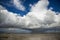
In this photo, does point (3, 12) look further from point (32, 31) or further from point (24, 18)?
point (32, 31)

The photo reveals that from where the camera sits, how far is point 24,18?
1.56m

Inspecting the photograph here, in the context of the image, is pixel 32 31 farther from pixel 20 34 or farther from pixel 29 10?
pixel 29 10

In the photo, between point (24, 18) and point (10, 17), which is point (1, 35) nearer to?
point (10, 17)

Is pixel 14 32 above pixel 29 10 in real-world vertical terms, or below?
below

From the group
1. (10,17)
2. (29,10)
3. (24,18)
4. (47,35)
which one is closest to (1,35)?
(10,17)

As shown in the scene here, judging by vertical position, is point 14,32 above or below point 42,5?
below

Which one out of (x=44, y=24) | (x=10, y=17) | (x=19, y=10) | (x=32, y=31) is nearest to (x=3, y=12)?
(x=10, y=17)

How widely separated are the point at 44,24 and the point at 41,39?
222 mm

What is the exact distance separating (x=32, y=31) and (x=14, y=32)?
264 millimetres

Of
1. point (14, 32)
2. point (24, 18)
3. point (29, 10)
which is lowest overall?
point (14, 32)

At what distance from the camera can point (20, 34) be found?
153cm

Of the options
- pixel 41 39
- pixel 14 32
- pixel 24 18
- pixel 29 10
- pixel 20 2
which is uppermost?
pixel 20 2

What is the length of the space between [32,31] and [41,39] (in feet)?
0.57

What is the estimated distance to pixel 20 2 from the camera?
158cm
